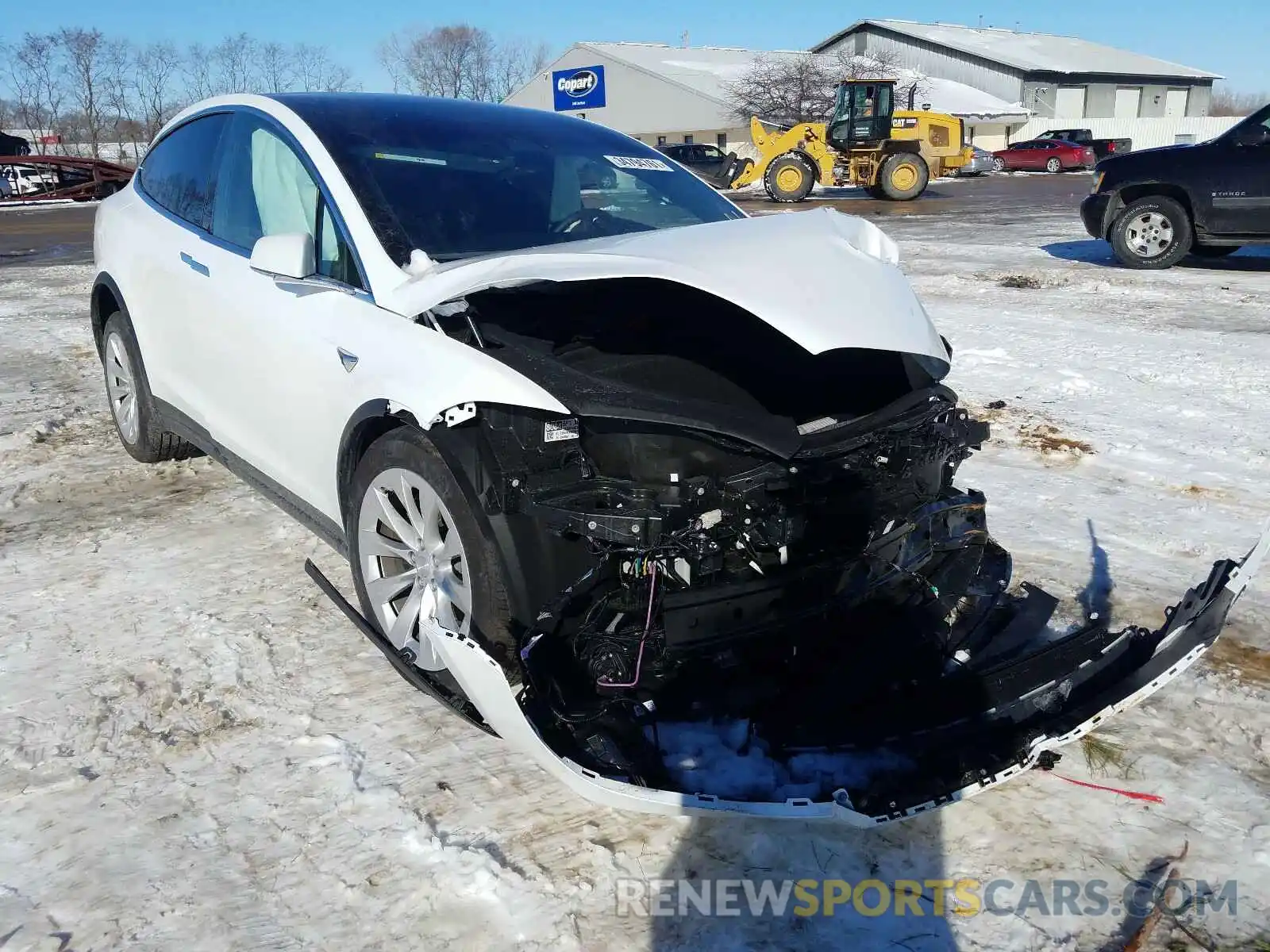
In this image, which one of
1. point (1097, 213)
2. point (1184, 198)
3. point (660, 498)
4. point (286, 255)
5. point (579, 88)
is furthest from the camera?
point (579, 88)

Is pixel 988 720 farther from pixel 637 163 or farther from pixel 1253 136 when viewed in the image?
pixel 1253 136

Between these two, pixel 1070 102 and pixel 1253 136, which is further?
pixel 1070 102

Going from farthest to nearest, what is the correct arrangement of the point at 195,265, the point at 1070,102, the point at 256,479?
1. the point at 1070,102
2. the point at 195,265
3. the point at 256,479

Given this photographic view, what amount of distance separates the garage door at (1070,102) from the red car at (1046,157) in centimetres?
2690

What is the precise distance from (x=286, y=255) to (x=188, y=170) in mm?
1700

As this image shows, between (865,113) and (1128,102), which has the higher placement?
(1128,102)

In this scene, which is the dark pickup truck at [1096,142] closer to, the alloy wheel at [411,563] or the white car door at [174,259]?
the white car door at [174,259]

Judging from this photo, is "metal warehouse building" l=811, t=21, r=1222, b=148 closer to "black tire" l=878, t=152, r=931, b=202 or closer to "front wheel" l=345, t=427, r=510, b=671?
"black tire" l=878, t=152, r=931, b=202

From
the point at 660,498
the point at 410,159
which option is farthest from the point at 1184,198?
the point at 660,498

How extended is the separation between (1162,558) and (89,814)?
382 cm

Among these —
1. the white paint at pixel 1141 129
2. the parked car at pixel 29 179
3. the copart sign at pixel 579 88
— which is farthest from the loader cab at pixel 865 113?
→ the copart sign at pixel 579 88

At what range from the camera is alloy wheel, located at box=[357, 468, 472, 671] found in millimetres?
2752

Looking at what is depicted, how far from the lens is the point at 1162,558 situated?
3936mm

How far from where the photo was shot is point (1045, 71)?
57500mm
